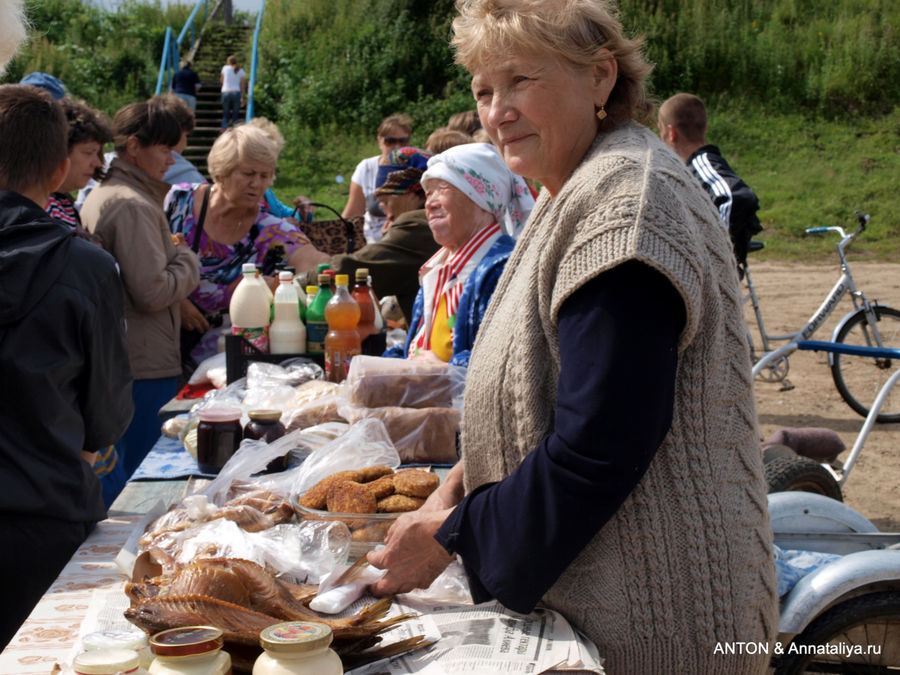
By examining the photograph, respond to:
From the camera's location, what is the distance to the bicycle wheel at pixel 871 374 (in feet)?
23.4

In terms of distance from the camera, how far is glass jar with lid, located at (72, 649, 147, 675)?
1066 mm

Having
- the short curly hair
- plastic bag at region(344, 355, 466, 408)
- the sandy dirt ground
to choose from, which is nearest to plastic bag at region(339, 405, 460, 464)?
plastic bag at region(344, 355, 466, 408)

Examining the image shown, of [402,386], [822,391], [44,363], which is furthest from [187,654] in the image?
[822,391]

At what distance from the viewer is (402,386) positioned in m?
2.86

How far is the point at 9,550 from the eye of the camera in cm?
215

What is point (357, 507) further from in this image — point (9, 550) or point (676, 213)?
point (676, 213)

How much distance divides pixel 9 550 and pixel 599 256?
1702 millimetres

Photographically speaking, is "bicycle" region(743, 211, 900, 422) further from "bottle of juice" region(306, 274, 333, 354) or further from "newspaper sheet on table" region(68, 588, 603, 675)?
"newspaper sheet on table" region(68, 588, 603, 675)

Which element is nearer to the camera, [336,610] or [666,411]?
[666,411]

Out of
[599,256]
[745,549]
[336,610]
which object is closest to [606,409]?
[599,256]

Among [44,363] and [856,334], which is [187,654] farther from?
[856,334]

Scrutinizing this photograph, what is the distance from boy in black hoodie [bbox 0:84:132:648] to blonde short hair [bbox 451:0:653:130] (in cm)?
136

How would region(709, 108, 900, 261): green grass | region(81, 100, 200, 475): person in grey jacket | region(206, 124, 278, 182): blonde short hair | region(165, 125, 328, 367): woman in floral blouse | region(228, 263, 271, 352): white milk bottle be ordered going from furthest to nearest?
region(709, 108, 900, 261): green grass < region(165, 125, 328, 367): woman in floral blouse < region(206, 124, 278, 182): blonde short hair < region(81, 100, 200, 475): person in grey jacket < region(228, 263, 271, 352): white milk bottle

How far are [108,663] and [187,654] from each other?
0.10m
